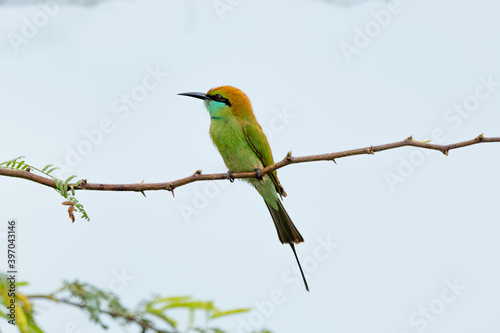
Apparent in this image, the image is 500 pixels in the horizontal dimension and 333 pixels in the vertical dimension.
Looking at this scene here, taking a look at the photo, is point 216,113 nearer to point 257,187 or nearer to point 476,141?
point 257,187

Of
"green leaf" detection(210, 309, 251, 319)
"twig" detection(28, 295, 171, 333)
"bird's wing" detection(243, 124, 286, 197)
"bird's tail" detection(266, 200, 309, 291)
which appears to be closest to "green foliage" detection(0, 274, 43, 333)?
"twig" detection(28, 295, 171, 333)

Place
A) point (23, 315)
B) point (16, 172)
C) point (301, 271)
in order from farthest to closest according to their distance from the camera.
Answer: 1. point (301, 271)
2. point (16, 172)
3. point (23, 315)

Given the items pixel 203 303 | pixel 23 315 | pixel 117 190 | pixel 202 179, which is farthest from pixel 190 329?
pixel 202 179

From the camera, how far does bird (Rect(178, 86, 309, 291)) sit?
9.16 ft

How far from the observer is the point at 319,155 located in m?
1.41

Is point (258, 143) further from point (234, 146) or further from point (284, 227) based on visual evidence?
point (284, 227)

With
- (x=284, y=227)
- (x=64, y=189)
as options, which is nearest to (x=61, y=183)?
(x=64, y=189)

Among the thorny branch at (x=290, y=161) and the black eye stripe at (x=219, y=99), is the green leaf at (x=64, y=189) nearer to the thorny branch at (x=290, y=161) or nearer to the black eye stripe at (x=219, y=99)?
the thorny branch at (x=290, y=161)

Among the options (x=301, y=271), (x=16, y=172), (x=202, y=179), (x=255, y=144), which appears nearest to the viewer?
(x=16, y=172)

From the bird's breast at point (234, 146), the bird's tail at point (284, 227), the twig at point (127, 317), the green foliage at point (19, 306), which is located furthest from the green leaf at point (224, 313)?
the bird's breast at point (234, 146)

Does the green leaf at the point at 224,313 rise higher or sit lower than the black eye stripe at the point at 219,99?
lower

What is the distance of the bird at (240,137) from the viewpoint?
2.79 metres

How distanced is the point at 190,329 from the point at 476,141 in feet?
2.52

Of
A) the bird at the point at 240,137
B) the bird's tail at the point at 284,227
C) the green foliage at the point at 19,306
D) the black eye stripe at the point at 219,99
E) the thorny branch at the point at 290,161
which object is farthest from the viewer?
the black eye stripe at the point at 219,99
